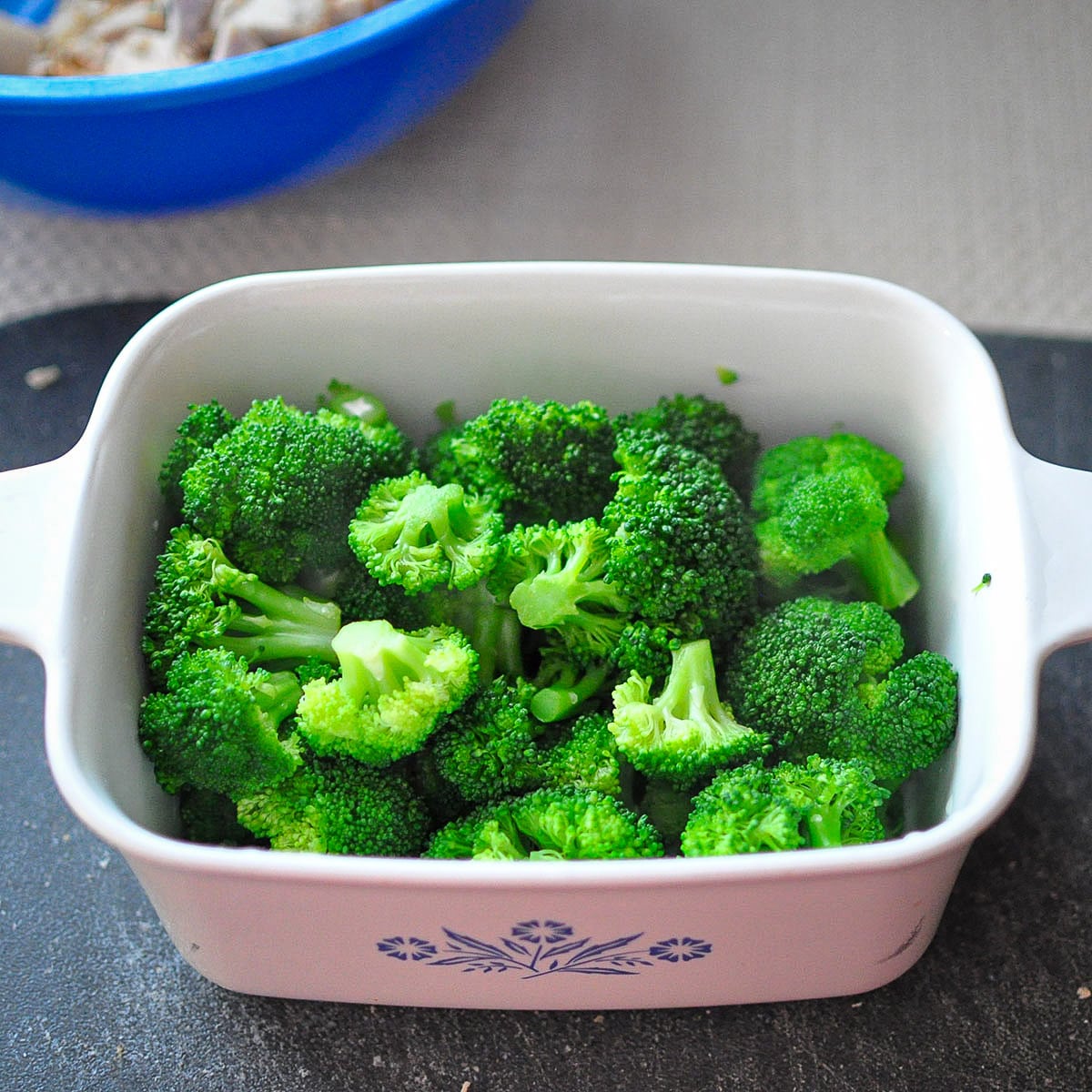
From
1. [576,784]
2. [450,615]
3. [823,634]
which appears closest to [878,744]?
[823,634]

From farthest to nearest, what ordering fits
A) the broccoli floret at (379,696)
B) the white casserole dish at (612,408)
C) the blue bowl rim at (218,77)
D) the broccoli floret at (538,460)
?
1. the blue bowl rim at (218,77)
2. the broccoli floret at (538,460)
3. the broccoli floret at (379,696)
4. the white casserole dish at (612,408)

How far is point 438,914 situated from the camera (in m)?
0.65

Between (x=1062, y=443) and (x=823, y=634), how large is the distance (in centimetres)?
51

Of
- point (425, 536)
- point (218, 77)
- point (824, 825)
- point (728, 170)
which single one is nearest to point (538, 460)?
point (425, 536)

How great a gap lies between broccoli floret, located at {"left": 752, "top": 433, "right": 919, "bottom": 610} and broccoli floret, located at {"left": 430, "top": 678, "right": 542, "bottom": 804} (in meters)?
0.22

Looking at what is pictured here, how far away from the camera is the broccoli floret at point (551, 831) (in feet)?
2.29

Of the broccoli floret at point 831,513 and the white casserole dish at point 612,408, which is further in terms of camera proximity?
the broccoli floret at point 831,513

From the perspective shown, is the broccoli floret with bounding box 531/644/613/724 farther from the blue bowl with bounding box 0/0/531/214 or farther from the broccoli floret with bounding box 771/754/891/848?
the blue bowl with bounding box 0/0/531/214

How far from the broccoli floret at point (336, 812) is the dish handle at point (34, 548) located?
0.17 metres

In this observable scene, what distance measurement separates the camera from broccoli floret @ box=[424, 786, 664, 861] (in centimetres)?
70

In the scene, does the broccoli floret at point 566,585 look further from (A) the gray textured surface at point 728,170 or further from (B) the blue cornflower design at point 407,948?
(A) the gray textured surface at point 728,170

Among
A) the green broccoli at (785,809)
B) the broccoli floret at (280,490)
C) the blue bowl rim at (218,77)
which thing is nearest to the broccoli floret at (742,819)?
the green broccoli at (785,809)

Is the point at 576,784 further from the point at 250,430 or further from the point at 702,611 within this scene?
the point at 250,430

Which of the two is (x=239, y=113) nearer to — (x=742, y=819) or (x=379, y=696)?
(x=379, y=696)
